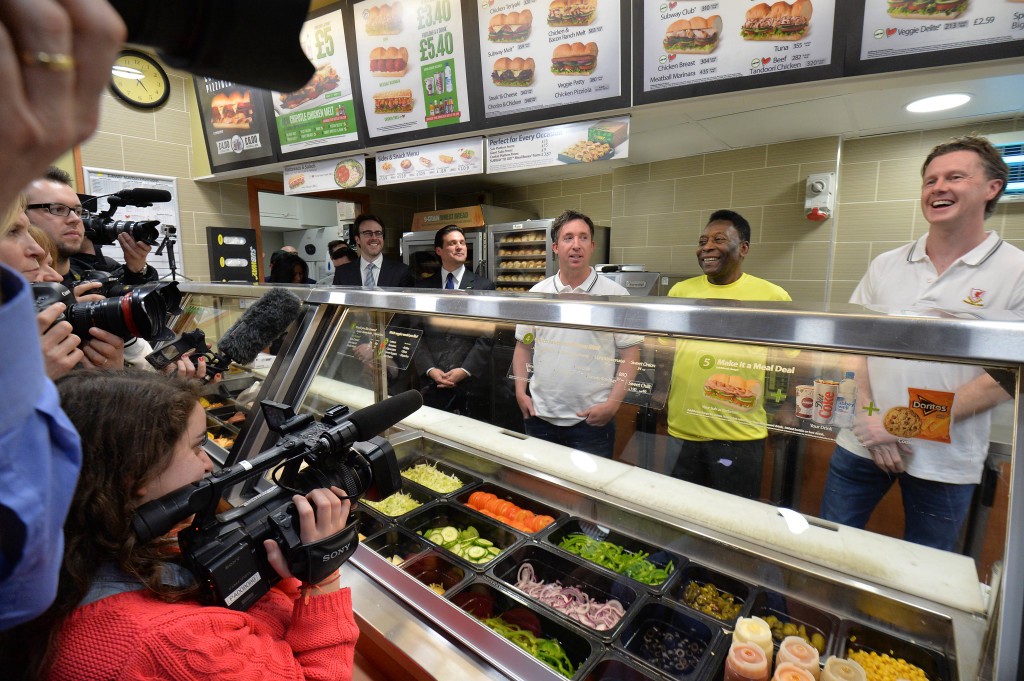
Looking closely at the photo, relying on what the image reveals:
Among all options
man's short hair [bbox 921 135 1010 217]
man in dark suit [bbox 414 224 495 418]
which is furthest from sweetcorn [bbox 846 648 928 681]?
man's short hair [bbox 921 135 1010 217]

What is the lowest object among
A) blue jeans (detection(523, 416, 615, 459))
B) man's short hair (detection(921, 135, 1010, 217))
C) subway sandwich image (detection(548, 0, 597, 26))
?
blue jeans (detection(523, 416, 615, 459))

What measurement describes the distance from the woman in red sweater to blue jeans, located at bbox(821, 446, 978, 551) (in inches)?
49.3

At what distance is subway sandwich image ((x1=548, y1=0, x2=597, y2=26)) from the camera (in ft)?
9.05

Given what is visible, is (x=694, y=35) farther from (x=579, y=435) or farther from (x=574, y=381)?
(x=579, y=435)

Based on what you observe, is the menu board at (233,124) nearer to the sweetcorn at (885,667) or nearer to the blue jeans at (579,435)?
the blue jeans at (579,435)

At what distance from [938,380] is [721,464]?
2.42 ft

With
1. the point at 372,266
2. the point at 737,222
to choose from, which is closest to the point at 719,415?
the point at 737,222

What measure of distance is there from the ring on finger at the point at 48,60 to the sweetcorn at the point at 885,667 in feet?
5.36

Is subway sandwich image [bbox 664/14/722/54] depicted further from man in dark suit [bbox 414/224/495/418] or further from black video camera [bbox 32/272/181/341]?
black video camera [bbox 32/272/181/341]

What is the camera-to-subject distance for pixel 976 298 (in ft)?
6.37

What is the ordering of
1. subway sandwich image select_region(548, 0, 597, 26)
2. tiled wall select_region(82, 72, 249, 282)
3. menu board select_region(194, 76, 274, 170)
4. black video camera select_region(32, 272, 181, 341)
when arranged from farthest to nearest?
tiled wall select_region(82, 72, 249, 282) < menu board select_region(194, 76, 274, 170) < subway sandwich image select_region(548, 0, 597, 26) < black video camera select_region(32, 272, 181, 341)

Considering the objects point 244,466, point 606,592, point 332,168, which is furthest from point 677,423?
point 332,168

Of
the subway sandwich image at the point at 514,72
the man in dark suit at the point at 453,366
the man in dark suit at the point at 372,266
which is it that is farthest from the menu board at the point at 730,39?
the man in dark suit at the point at 372,266

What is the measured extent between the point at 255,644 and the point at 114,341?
117 cm
